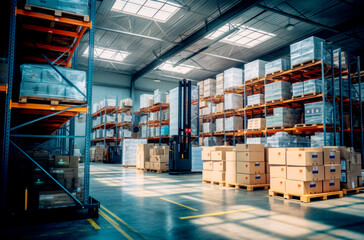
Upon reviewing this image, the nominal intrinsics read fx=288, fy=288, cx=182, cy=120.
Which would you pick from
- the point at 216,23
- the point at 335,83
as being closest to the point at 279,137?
the point at 335,83

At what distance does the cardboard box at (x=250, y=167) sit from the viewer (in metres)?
7.51

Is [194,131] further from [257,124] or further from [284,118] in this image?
[284,118]

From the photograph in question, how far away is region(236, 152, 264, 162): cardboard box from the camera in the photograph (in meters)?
7.53

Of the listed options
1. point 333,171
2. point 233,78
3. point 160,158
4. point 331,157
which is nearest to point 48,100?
point 331,157

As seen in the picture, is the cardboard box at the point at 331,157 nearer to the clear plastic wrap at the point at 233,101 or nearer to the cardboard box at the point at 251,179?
the cardboard box at the point at 251,179

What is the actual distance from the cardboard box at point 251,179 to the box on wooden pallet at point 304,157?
1.41 meters

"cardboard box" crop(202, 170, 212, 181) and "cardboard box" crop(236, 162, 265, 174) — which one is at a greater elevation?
"cardboard box" crop(236, 162, 265, 174)

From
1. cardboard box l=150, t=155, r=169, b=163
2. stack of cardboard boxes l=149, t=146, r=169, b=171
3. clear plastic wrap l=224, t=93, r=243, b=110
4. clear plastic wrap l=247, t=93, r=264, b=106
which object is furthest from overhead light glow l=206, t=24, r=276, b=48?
cardboard box l=150, t=155, r=169, b=163

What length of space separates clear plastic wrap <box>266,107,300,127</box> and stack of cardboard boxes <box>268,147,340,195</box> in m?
5.09

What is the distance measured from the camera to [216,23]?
→ 14.0 metres

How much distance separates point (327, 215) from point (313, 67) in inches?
319

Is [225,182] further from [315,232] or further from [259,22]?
[259,22]

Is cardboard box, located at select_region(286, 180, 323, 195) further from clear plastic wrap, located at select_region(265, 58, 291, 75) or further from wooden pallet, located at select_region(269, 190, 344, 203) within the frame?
clear plastic wrap, located at select_region(265, 58, 291, 75)

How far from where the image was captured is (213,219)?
14.7 ft
